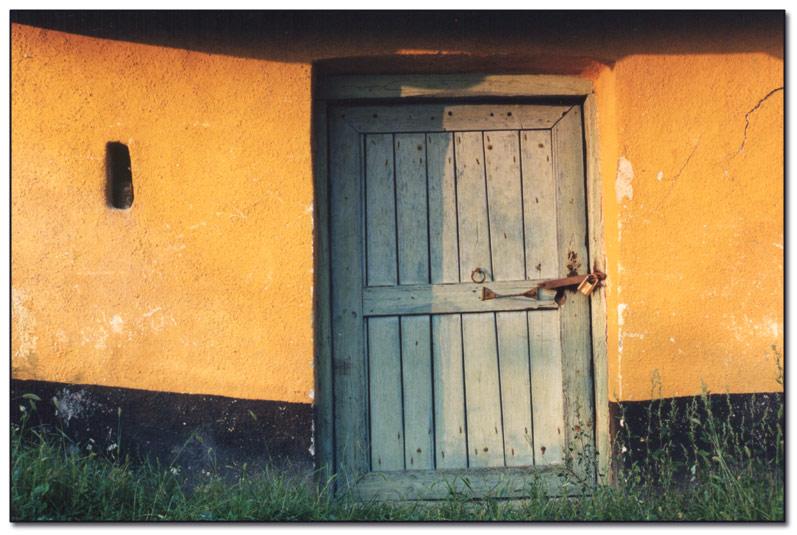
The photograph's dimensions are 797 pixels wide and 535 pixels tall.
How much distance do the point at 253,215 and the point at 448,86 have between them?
109 centimetres

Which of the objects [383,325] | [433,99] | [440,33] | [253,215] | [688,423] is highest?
[440,33]

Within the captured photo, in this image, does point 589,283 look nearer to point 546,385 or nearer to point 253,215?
point 546,385

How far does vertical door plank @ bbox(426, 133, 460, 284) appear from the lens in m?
2.79

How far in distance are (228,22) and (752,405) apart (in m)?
2.83

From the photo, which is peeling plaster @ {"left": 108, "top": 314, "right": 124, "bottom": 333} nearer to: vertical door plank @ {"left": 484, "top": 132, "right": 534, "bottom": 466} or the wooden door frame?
the wooden door frame

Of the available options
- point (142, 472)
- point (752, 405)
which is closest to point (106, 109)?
point (142, 472)

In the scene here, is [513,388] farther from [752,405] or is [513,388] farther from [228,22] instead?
[228,22]

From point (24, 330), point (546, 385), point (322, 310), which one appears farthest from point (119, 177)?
point (546, 385)

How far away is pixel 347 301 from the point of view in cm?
275

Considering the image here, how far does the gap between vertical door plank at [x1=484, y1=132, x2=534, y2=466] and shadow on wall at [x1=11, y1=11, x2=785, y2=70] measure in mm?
468

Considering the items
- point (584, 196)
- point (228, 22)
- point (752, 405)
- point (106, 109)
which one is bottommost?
point (752, 405)

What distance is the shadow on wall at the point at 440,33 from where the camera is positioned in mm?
2564

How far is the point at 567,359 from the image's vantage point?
2.79 metres

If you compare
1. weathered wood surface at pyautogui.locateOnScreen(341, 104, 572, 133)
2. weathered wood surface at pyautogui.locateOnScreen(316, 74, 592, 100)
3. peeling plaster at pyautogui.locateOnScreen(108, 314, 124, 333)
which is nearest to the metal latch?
weathered wood surface at pyautogui.locateOnScreen(341, 104, 572, 133)
